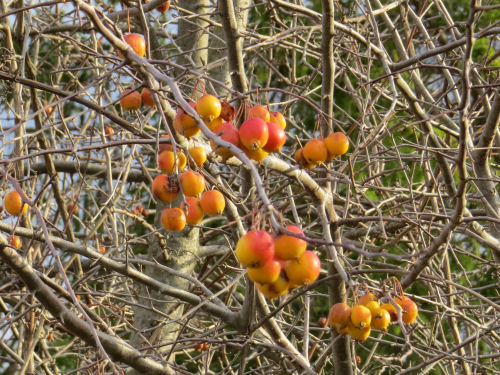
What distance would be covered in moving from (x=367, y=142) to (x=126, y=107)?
1.05 m

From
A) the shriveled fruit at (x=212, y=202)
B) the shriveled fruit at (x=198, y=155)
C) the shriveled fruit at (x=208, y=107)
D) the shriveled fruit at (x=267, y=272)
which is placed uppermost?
the shriveled fruit at (x=208, y=107)

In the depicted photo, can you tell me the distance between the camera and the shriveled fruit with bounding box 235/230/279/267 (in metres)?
1.36

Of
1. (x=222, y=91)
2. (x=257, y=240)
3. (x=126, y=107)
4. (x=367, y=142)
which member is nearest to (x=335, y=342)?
(x=367, y=142)

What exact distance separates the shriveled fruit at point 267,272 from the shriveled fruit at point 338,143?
36.6 inches

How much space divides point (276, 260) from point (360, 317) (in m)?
0.79

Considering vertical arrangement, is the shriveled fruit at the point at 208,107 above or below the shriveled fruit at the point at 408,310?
above

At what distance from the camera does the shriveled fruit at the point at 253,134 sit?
1723mm

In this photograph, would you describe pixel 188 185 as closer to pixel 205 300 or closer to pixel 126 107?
pixel 126 107

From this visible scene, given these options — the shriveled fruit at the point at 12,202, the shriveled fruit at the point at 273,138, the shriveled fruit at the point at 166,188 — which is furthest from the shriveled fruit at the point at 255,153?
the shriveled fruit at the point at 12,202

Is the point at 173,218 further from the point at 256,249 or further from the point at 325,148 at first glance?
the point at 256,249

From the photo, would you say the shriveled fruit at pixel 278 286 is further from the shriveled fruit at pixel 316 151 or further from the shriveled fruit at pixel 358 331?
the shriveled fruit at pixel 316 151

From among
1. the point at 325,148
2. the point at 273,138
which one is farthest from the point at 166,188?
the point at 325,148

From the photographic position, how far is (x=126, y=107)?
8.44ft

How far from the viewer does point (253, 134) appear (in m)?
1.72
